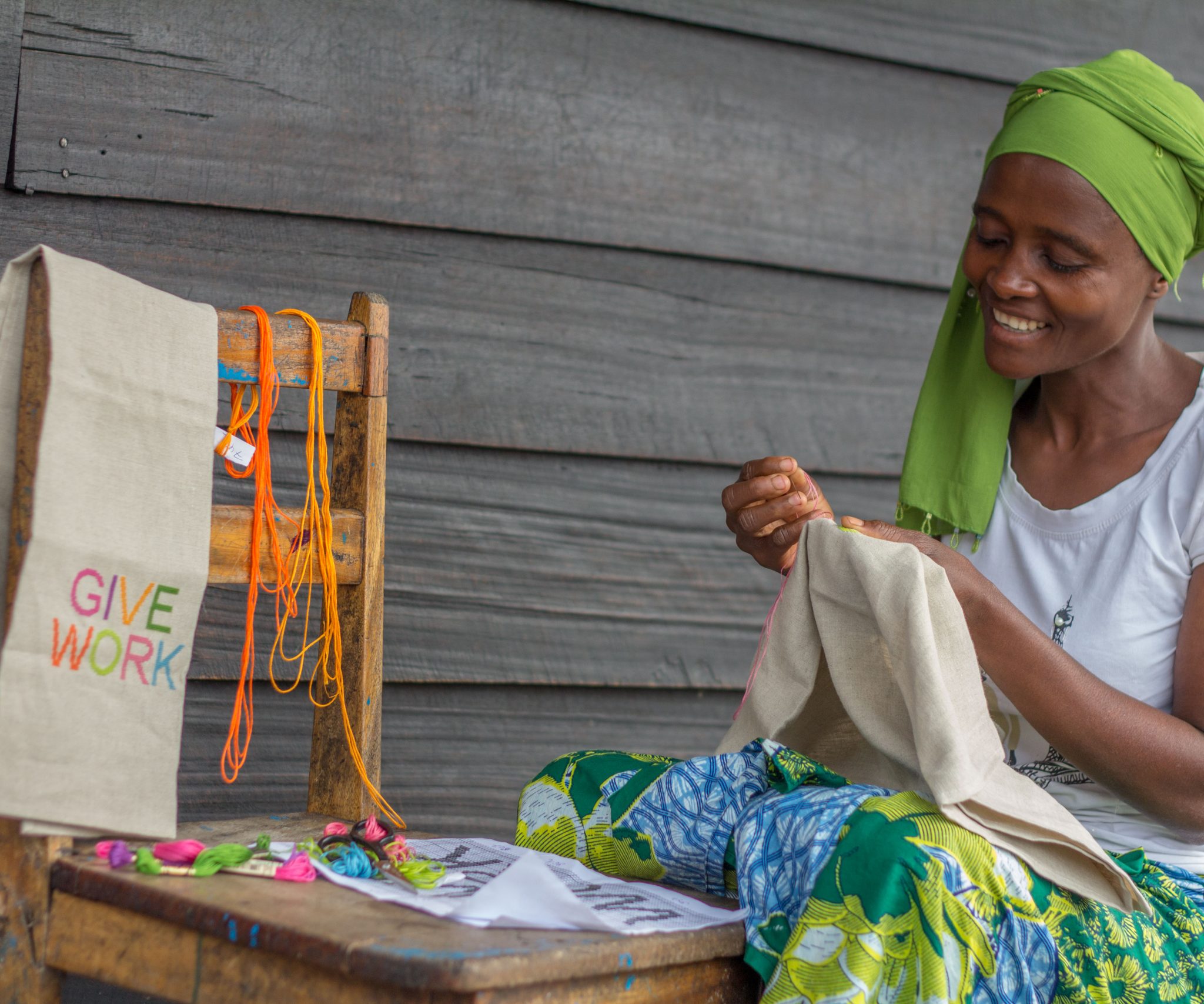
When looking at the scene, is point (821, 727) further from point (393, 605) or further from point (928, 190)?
point (928, 190)

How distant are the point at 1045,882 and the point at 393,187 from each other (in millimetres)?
1081

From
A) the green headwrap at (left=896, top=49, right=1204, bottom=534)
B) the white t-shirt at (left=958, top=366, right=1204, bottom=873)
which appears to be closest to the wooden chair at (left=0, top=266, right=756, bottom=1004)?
the white t-shirt at (left=958, top=366, right=1204, bottom=873)

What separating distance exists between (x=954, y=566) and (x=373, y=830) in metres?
0.55

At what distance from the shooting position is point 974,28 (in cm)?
186

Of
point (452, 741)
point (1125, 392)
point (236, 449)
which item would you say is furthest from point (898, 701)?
point (452, 741)

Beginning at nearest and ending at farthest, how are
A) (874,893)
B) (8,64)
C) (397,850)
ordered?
(874,893) → (397,850) → (8,64)

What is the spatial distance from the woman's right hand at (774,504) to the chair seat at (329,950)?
1.43 ft

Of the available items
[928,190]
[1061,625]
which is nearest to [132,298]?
[1061,625]

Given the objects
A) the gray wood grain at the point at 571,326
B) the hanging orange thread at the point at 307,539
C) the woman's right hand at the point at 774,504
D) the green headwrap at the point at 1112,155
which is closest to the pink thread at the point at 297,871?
the hanging orange thread at the point at 307,539

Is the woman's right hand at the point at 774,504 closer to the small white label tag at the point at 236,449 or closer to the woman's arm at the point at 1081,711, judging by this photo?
the woman's arm at the point at 1081,711

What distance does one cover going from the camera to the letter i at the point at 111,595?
933 mm

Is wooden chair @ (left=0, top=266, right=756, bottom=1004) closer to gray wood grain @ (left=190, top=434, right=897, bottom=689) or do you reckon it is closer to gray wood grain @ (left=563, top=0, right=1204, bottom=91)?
gray wood grain @ (left=190, top=434, right=897, bottom=689)

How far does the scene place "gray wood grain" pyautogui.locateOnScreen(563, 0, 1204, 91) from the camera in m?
1.71

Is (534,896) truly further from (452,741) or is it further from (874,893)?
(452,741)
